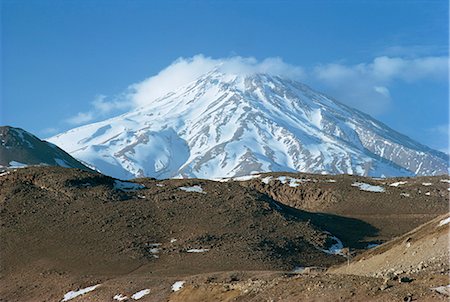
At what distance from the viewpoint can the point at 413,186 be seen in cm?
10406

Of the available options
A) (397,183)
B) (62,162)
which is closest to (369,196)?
(397,183)

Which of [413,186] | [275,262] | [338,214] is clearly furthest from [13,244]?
[413,186]

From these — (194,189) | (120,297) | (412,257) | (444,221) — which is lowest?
(412,257)

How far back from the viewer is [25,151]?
151 metres

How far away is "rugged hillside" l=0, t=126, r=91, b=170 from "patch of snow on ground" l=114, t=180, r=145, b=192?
67232 millimetres

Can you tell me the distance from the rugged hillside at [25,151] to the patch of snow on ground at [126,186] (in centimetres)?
6723

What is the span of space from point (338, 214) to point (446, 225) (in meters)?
52.5

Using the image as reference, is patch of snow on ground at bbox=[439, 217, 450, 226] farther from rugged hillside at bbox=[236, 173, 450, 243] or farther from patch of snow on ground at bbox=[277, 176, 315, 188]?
patch of snow on ground at bbox=[277, 176, 315, 188]

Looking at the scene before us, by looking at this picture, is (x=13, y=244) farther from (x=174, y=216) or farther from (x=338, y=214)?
(x=338, y=214)

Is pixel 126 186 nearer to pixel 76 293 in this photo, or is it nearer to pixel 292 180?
pixel 76 293

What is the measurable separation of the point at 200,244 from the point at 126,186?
2048cm

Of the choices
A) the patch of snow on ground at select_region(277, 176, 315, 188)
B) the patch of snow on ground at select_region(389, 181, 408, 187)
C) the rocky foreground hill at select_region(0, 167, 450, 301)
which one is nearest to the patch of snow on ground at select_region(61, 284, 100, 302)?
the rocky foreground hill at select_region(0, 167, 450, 301)

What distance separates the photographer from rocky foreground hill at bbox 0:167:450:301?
33.2 m

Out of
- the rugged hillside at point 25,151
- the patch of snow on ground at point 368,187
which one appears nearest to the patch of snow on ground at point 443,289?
the patch of snow on ground at point 368,187
